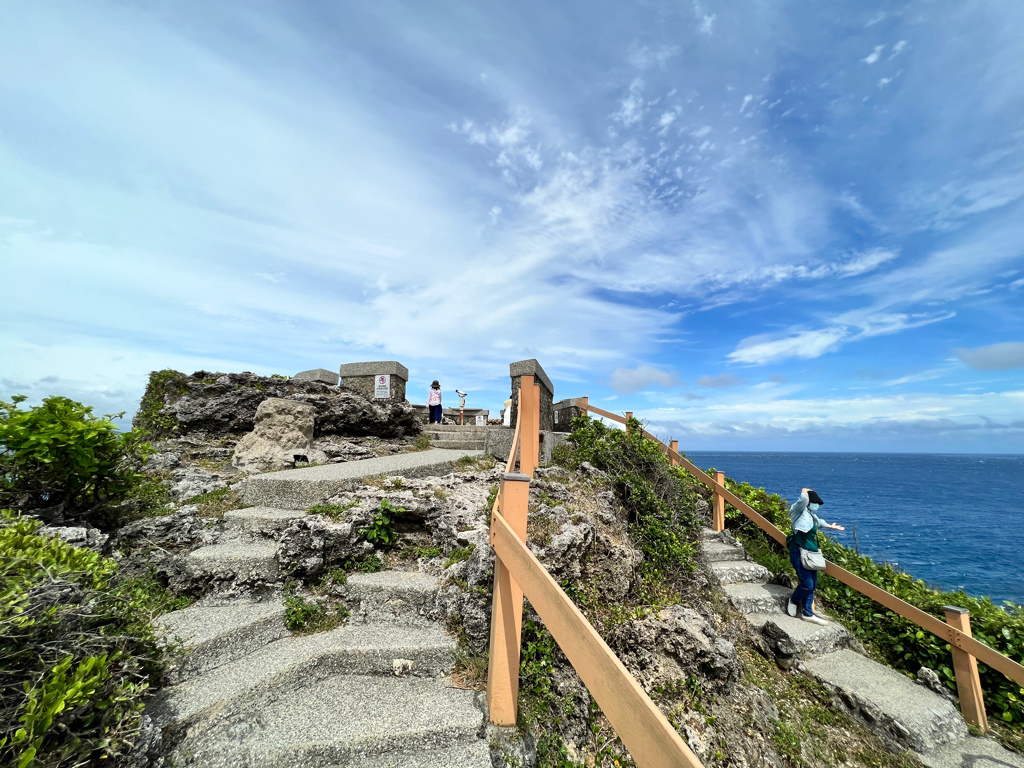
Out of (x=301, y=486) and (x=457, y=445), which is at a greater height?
(x=457, y=445)

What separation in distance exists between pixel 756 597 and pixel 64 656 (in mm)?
7893

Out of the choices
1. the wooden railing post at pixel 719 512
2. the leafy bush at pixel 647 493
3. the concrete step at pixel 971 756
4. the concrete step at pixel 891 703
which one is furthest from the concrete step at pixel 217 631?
the wooden railing post at pixel 719 512

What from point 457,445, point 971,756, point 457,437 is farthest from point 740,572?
point 457,437

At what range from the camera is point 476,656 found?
10.3 feet

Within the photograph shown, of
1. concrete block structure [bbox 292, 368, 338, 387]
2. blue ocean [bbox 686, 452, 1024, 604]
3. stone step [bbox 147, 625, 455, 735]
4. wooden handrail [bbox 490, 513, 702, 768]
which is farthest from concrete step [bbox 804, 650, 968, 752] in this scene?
concrete block structure [bbox 292, 368, 338, 387]

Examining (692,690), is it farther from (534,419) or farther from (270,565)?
(270,565)

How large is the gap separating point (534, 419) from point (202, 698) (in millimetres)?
3696

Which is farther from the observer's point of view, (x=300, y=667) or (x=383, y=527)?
(x=383, y=527)

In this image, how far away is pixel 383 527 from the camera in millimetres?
4199

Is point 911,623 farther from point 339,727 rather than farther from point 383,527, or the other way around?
point 339,727

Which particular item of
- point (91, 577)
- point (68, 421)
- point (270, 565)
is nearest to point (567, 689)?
point (270, 565)

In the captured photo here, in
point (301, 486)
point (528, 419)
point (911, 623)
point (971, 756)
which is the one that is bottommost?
point (971, 756)

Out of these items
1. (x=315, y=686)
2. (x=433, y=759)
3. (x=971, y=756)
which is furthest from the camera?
(x=971, y=756)

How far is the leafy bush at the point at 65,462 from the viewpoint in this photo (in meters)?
3.61
